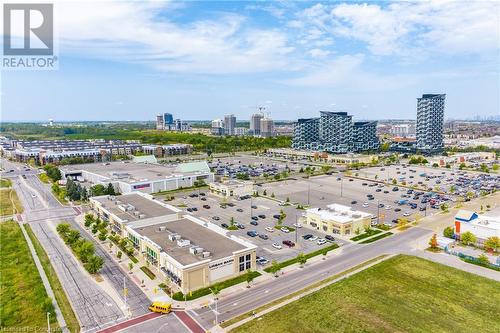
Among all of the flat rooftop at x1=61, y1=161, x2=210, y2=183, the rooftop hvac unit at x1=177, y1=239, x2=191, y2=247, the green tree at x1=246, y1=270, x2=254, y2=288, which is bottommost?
the green tree at x1=246, y1=270, x2=254, y2=288

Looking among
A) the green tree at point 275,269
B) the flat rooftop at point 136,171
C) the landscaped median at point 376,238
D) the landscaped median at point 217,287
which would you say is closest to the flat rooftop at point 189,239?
the landscaped median at point 217,287

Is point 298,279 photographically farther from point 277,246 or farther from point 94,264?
point 94,264

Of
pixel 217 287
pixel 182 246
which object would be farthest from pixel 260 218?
pixel 217 287

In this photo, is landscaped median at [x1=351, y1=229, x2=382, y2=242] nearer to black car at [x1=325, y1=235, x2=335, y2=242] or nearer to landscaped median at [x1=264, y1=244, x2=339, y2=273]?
black car at [x1=325, y1=235, x2=335, y2=242]

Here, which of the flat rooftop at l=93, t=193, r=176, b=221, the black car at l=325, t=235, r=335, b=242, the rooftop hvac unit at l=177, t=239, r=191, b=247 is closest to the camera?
the rooftop hvac unit at l=177, t=239, r=191, b=247

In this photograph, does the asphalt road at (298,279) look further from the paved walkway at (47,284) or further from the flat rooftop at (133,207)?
the flat rooftop at (133,207)

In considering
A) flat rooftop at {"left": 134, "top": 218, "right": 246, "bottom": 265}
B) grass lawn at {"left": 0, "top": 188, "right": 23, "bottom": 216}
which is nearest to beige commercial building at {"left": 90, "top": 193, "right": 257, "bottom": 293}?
flat rooftop at {"left": 134, "top": 218, "right": 246, "bottom": 265}

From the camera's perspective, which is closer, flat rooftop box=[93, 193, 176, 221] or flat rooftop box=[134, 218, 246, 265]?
flat rooftop box=[134, 218, 246, 265]

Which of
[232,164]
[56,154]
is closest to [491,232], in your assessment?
[232,164]
